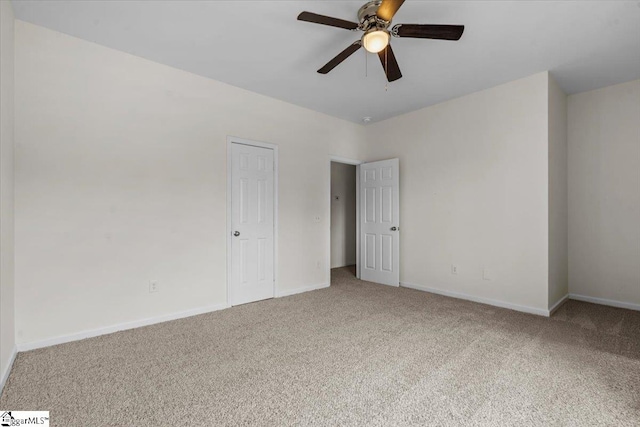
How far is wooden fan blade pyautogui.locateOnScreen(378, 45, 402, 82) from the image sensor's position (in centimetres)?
236

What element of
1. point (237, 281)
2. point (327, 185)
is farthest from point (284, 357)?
point (327, 185)

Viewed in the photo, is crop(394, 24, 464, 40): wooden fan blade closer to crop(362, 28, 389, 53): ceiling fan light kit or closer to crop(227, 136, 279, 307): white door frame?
crop(362, 28, 389, 53): ceiling fan light kit

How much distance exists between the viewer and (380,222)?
16.3 feet

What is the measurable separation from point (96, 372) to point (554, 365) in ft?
11.0

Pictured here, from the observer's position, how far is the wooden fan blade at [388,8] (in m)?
1.85

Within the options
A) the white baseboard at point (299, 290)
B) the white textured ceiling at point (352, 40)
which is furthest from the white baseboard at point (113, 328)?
the white textured ceiling at point (352, 40)

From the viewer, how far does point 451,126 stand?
4172 millimetres

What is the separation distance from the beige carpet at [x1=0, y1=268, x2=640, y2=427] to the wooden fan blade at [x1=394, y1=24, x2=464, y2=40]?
7.79ft

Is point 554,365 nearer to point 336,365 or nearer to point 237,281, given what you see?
point 336,365

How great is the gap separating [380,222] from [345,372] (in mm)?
3093

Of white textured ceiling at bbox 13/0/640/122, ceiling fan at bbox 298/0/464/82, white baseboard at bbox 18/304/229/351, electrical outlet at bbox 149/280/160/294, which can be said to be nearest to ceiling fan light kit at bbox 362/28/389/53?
ceiling fan at bbox 298/0/464/82

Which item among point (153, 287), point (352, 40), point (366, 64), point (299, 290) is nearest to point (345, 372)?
point (153, 287)

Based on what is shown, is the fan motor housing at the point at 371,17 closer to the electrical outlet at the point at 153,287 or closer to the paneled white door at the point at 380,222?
the paneled white door at the point at 380,222

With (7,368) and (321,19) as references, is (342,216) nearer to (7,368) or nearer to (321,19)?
(321,19)
